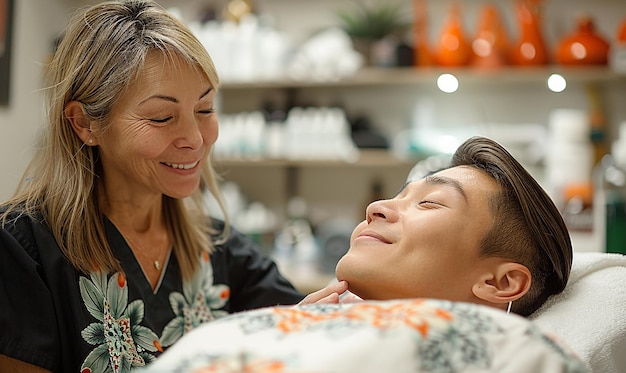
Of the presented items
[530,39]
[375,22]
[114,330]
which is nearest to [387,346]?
[114,330]

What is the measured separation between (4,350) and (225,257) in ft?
2.08

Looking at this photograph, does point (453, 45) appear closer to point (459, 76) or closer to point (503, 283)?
point (459, 76)

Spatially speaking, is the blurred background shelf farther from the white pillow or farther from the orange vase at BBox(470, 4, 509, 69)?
the white pillow

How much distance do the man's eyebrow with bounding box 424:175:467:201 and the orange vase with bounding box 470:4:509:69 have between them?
2296mm

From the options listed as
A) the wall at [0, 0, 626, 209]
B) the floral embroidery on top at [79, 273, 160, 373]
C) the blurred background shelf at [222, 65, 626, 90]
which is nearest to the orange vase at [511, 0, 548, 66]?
the blurred background shelf at [222, 65, 626, 90]

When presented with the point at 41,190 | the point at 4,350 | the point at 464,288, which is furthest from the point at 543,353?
the point at 41,190

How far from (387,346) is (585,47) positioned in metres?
2.93

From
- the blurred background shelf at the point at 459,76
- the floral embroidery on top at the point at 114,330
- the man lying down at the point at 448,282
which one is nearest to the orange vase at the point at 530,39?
the blurred background shelf at the point at 459,76

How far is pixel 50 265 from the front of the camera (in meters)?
1.54

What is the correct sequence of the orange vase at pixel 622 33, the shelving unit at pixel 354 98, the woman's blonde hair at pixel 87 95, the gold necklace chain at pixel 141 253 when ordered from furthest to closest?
the shelving unit at pixel 354 98 < the orange vase at pixel 622 33 < the gold necklace chain at pixel 141 253 < the woman's blonde hair at pixel 87 95

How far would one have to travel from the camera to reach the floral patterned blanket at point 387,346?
94cm

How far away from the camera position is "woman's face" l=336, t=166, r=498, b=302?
1.35 meters

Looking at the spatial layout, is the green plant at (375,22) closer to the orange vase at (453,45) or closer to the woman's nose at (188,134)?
the orange vase at (453,45)

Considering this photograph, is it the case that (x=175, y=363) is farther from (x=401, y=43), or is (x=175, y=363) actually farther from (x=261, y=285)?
(x=401, y=43)
